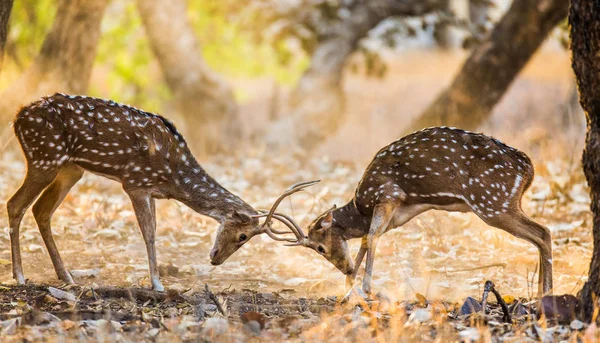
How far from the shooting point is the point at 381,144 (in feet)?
48.7

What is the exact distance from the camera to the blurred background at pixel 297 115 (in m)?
8.27

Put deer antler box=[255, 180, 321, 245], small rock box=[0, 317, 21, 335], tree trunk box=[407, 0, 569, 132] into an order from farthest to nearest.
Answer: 1. tree trunk box=[407, 0, 569, 132]
2. deer antler box=[255, 180, 321, 245]
3. small rock box=[0, 317, 21, 335]

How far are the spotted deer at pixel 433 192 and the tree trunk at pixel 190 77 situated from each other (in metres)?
8.25

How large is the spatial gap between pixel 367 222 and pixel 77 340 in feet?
11.0

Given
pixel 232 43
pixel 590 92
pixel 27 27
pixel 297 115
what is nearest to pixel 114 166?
pixel 590 92

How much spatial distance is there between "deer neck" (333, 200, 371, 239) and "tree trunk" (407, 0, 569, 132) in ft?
20.8

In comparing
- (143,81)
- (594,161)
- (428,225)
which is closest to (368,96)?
(143,81)

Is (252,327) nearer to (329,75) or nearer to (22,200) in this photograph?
(22,200)

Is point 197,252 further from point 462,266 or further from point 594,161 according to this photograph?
point 594,161

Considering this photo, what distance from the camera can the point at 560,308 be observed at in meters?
5.60

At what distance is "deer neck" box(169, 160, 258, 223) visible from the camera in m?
7.43

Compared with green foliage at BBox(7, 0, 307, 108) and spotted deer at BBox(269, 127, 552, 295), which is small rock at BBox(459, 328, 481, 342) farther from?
green foliage at BBox(7, 0, 307, 108)

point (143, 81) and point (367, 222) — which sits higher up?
point (143, 81)

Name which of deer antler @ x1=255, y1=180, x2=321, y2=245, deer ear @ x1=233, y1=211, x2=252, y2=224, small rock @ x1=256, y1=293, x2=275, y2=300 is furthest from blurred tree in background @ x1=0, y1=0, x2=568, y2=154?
small rock @ x1=256, y1=293, x2=275, y2=300
